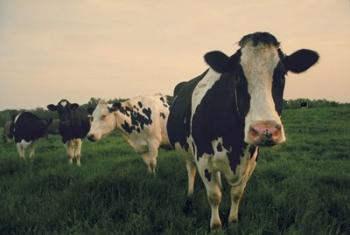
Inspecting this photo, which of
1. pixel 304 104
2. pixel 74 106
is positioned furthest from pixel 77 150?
pixel 304 104

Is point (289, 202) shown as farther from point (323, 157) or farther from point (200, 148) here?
point (323, 157)

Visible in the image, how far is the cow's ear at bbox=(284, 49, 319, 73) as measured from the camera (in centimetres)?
418

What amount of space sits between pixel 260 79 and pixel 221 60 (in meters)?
0.63

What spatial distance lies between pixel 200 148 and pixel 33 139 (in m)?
10.7

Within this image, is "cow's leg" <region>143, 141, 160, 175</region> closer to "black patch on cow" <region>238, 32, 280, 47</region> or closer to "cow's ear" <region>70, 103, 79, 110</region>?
"cow's ear" <region>70, 103, 79, 110</region>

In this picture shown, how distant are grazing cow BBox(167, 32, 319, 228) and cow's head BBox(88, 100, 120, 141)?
4.96 metres

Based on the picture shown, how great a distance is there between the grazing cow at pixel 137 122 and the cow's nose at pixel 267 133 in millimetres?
6661

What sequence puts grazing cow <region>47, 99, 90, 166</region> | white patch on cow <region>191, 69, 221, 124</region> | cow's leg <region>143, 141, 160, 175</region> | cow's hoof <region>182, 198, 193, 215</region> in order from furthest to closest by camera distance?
grazing cow <region>47, 99, 90, 166</region>, cow's leg <region>143, 141, 160, 175</region>, cow's hoof <region>182, 198, 193, 215</region>, white patch on cow <region>191, 69, 221, 124</region>

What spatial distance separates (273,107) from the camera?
3.50 meters

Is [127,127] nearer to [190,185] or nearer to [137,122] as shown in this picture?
[137,122]

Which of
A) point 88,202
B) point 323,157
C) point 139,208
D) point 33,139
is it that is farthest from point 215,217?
point 33,139

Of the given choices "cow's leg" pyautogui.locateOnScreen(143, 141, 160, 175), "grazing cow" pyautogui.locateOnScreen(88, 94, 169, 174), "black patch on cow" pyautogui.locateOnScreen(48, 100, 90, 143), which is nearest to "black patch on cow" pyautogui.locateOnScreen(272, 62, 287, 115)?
"cow's leg" pyautogui.locateOnScreen(143, 141, 160, 175)

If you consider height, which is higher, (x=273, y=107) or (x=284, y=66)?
(x=284, y=66)

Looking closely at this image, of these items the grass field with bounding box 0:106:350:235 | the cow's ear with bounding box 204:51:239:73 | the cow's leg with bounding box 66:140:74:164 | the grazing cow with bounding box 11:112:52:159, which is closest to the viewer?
the cow's ear with bounding box 204:51:239:73
